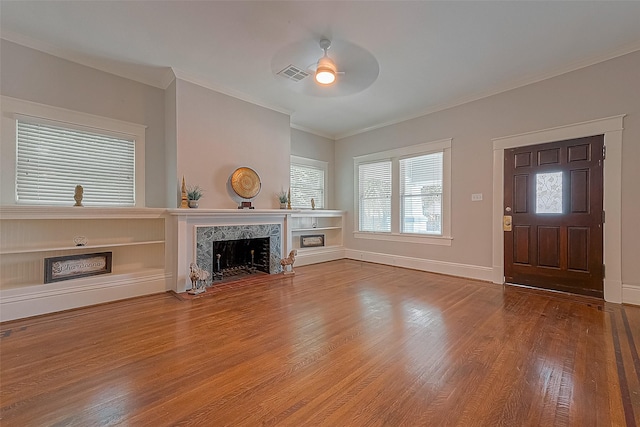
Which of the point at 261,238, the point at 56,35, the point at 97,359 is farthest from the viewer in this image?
the point at 261,238

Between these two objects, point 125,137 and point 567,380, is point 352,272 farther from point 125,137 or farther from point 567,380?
point 125,137

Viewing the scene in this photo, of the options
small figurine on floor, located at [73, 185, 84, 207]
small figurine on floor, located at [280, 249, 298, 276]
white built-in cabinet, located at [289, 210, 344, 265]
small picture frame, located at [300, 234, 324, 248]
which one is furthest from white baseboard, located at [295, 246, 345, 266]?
small figurine on floor, located at [73, 185, 84, 207]

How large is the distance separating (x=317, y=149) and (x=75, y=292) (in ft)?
16.3

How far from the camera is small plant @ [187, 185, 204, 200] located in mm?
3852

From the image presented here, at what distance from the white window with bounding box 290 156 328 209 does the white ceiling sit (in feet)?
7.10

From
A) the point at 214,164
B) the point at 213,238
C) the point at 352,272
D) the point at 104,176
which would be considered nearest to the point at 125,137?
the point at 104,176

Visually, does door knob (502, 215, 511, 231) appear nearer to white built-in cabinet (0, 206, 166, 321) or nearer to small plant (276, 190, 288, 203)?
small plant (276, 190, 288, 203)

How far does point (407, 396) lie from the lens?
1628 millimetres

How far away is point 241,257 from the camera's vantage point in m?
4.89

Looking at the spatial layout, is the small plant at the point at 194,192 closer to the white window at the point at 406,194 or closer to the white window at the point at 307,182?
the white window at the point at 307,182

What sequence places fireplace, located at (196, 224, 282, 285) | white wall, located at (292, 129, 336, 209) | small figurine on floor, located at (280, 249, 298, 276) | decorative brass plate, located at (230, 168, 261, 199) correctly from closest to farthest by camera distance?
fireplace, located at (196, 224, 282, 285)
decorative brass plate, located at (230, 168, 261, 199)
small figurine on floor, located at (280, 249, 298, 276)
white wall, located at (292, 129, 336, 209)

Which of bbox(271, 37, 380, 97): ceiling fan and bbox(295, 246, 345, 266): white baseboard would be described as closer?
bbox(271, 37, 380, 97): ceiling fan

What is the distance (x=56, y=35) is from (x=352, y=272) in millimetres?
5123

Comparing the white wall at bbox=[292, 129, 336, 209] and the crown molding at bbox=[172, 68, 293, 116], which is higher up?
the crown molding at bbox=[172, 68, 293, 116]
